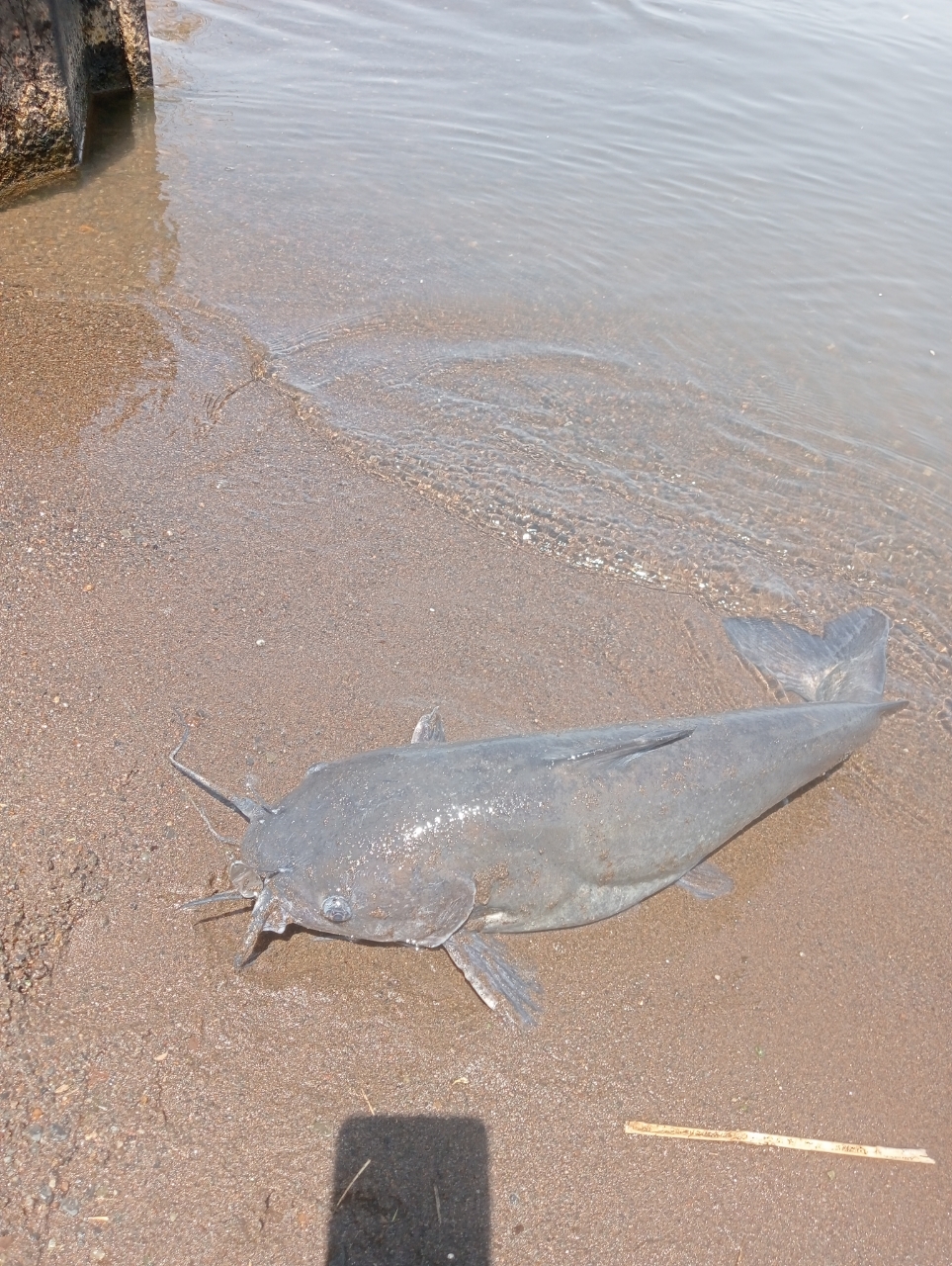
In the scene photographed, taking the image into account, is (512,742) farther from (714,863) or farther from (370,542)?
(370,542)

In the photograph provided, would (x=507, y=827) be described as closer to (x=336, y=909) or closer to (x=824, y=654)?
(x=336, y=909)

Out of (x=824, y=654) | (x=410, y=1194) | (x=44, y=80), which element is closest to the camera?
(x=410, y=1194)

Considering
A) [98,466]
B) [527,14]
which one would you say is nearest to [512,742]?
[98,466]

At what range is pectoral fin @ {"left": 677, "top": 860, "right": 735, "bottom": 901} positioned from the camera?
3.20m

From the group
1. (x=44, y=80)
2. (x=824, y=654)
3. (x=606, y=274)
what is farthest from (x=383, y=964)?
(x=44, y=80)

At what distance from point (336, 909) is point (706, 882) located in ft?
4.50

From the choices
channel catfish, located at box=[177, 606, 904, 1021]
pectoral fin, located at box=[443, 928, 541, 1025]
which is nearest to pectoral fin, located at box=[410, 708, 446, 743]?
channel catfish, located at box=[177, 606, 904, 1021]

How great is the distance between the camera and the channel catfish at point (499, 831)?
2.65 metres

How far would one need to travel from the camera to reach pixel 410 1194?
2.40 metres

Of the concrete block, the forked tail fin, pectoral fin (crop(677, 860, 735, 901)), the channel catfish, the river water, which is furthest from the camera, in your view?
the concrete block

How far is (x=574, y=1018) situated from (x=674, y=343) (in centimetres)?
487

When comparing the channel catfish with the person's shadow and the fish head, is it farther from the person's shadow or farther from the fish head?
the person's shadow

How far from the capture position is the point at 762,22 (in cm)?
1254

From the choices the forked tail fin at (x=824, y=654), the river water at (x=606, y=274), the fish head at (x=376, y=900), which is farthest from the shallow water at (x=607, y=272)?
the fish head at (x=376, y=900)
